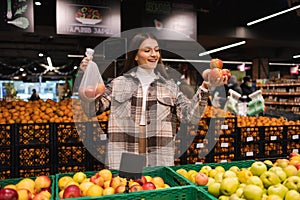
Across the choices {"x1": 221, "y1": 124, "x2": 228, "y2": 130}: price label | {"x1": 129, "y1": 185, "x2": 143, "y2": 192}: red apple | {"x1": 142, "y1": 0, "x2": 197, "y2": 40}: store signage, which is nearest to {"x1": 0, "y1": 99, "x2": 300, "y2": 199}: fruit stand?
{"x1": 221, "y1": 124, "x2": 228, "y2": 130}: price label

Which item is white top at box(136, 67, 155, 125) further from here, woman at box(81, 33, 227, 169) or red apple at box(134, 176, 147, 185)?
red apple at box(134, 176, 147, 185)

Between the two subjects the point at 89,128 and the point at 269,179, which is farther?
the point at 89,128

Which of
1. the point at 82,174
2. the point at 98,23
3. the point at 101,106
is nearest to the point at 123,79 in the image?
the point at 101,106

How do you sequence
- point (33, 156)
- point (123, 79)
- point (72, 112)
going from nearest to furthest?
point (123, 79)
point (33, 156)
point (72, 112)

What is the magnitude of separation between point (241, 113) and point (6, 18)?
4023mm

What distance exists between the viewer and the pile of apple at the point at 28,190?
1.31 meters

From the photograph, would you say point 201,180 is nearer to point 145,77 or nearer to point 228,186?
point 228,186

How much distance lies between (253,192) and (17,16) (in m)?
4.34

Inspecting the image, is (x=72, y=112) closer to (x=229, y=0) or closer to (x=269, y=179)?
(x=269, y=179)

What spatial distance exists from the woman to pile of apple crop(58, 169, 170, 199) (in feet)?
2.53

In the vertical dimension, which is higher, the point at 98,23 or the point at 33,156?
the point at 98,23

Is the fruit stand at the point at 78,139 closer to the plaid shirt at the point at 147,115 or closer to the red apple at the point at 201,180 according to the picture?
the plaid shirt at the point at 147,115

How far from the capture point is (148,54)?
97.0 inches

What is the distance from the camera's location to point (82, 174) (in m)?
1.77
